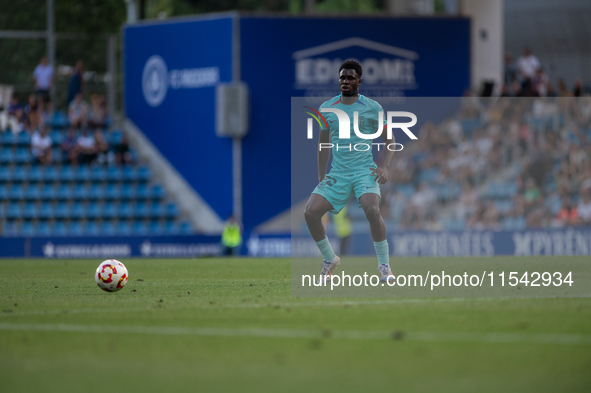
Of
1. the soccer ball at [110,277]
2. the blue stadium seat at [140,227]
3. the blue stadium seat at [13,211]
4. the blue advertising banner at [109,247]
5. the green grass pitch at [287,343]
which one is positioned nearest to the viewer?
the green grass pitch at [287,343]

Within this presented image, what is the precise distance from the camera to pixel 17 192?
2659 centimetres

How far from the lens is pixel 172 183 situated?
2878 cm

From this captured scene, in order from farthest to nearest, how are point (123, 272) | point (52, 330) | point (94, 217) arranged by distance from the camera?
point (94, 217), point (123, 272), point (52, 330)

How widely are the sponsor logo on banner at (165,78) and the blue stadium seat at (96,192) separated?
3.81 metres

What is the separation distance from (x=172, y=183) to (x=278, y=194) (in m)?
3.73

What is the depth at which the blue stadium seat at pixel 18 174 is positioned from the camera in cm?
2688

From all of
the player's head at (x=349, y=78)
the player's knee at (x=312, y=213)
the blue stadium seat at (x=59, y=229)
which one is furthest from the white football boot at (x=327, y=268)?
the blue stadium seat at (x=59, y=229)

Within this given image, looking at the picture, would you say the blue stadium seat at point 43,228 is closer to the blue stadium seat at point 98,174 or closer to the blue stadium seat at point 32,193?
the blue stadium seat at point 32,193

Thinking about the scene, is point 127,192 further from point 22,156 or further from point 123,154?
point 22,156

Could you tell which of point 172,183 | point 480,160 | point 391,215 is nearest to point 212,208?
point 172,183

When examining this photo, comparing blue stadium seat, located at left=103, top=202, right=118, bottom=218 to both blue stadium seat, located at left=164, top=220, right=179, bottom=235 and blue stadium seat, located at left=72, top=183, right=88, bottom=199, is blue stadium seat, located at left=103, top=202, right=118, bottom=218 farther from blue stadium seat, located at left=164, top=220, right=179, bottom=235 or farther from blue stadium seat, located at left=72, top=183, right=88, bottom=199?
blue stadium seat, located at left=164, top=220, right=179, bottom=235

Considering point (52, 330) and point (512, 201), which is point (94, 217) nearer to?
point (512, 201)

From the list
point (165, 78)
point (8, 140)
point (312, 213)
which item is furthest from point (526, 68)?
point (312, 213)

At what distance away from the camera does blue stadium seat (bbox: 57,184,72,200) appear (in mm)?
26875
